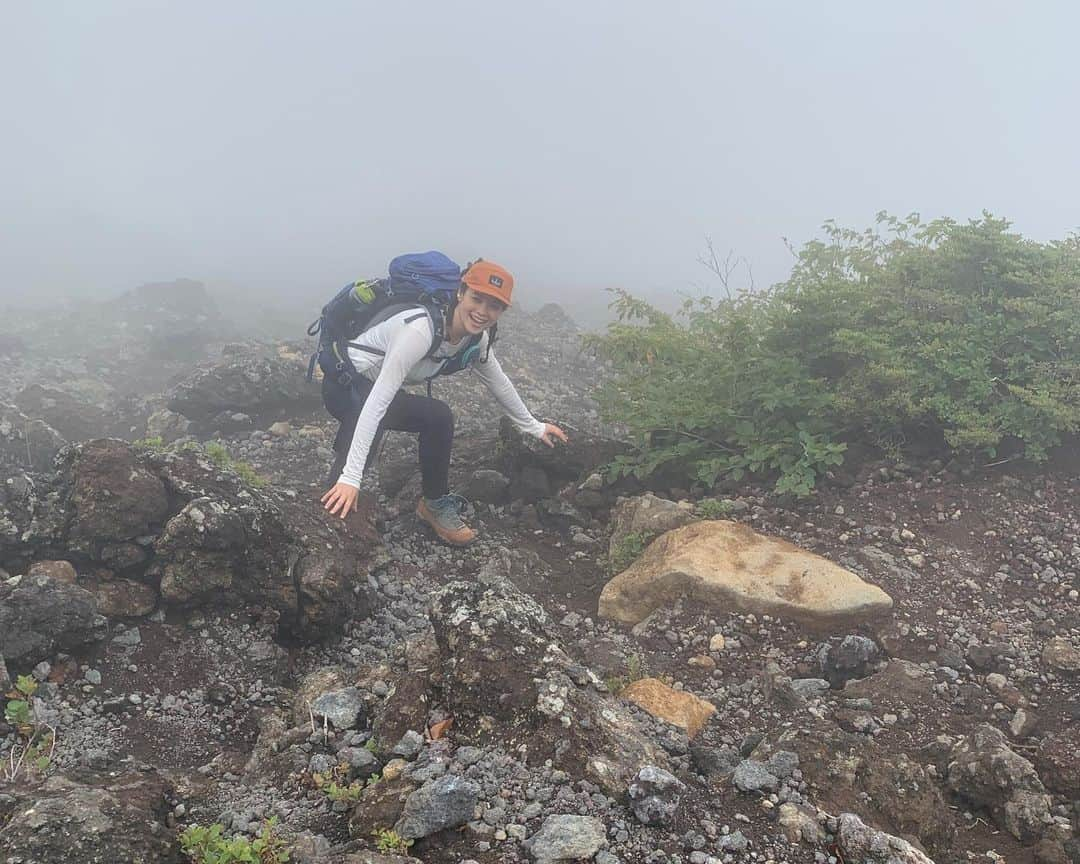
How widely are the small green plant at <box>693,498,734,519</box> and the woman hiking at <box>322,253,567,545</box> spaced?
1.72 metres

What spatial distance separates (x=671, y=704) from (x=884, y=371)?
4279 mm

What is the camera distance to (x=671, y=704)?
520 centimetres

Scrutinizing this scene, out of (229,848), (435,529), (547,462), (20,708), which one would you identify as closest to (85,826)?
(229,848)

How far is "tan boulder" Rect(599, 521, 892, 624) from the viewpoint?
6055 millimetres

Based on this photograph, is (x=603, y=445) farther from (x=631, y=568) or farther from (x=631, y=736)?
(x=631, y=736)

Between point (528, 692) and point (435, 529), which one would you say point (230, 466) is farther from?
point (528, 692)

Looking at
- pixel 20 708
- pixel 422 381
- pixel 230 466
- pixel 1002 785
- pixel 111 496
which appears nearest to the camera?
pixel 1002 785

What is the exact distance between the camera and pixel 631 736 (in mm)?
4176

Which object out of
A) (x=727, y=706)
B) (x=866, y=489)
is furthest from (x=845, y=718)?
(x=866, y=489)

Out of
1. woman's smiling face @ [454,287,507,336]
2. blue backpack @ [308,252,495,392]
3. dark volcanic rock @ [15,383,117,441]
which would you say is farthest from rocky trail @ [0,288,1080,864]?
dark volcanic rock @ [15,383,117,441]

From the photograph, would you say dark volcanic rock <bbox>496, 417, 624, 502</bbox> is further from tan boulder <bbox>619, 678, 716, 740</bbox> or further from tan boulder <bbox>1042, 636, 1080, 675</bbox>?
tan boulder <bbox>1042, 636, 1080, 675</bbox>

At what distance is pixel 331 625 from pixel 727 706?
326cm

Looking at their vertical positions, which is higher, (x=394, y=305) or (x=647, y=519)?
(x=394, y=305)

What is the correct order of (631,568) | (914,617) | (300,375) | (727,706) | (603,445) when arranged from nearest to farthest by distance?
(727,706), (914,617), (631,568), (603,445), (300,375)
